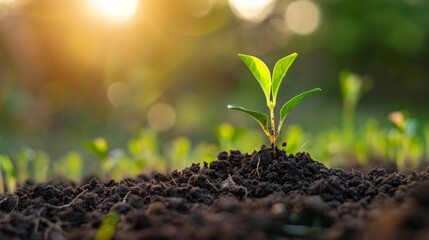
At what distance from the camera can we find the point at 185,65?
12602mm

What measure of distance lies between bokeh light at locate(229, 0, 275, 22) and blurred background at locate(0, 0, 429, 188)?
0.03m

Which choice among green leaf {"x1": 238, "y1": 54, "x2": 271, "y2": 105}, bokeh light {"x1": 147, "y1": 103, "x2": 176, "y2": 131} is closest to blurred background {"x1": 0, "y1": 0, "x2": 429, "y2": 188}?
bokeh light {"x1": 147, "y1": 103, "x2": 176, "y2": 131}

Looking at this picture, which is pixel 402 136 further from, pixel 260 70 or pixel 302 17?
pixel 302 17

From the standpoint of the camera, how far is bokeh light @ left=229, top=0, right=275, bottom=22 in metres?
14.2

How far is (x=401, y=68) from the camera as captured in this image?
13203mm

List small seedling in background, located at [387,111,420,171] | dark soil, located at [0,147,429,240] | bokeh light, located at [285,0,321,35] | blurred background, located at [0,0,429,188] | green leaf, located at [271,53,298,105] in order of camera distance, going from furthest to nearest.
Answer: bokeh light, located at [285,0,321,35]
blurred background, located at [0,0,429,188]
small seedling in background, located at [387,111,420,171]
green leaf, located at [271,53,298,105]
dark soil, located at [0,147,429,240]

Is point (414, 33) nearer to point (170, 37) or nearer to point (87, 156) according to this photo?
point (170, 37)

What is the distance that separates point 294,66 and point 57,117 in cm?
617

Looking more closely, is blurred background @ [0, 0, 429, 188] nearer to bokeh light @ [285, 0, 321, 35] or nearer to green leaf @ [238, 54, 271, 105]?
bokeh light @ [285, 0, 321, 35]

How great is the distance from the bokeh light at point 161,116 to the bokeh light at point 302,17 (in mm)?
4575

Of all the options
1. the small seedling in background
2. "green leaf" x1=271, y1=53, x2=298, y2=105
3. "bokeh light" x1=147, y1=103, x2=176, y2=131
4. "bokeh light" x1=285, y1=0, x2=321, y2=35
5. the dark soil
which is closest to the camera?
the dark soil

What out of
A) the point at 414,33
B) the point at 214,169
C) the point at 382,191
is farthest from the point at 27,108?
the point at 414,33

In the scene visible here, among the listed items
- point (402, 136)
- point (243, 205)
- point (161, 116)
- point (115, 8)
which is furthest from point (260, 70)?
point (115, 8)

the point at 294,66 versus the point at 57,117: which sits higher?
the point at 294,66
